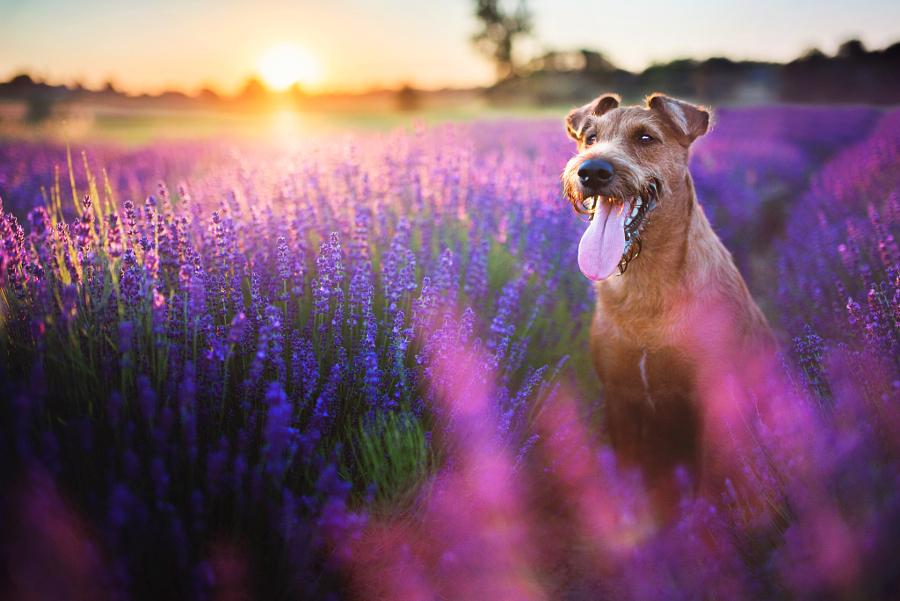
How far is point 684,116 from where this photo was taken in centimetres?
263

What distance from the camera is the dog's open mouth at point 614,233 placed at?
7.95 ft

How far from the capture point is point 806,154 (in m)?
8.20

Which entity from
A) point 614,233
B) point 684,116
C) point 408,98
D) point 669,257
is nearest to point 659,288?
point 669,257

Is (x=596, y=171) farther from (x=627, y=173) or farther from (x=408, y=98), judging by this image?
(x=408, y=98)

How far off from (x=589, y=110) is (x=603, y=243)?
1.03 meters

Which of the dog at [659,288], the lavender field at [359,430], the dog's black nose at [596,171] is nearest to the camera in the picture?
the lavender field at [359,430]

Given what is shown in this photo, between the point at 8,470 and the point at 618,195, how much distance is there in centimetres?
228

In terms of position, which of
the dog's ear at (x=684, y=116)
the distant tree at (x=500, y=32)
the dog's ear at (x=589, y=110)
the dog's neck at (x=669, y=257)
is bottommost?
the dog's neck at (x=669, y=257)

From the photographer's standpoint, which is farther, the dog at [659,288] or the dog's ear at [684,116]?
the dog's ear at [684,116]

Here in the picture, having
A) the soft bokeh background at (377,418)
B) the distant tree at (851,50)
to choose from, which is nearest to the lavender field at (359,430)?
the soft bokeh background at (377,418)

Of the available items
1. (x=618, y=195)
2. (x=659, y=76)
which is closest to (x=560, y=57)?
(x=659, y=76)

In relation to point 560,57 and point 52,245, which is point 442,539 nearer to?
point 52,245

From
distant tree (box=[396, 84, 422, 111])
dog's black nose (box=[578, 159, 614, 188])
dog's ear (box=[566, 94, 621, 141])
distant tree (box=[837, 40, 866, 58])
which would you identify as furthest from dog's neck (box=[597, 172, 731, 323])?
distant tree (box=[396, 84, 422, 111])

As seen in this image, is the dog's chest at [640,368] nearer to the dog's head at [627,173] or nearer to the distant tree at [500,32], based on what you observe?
the dog's head at [627,173]
